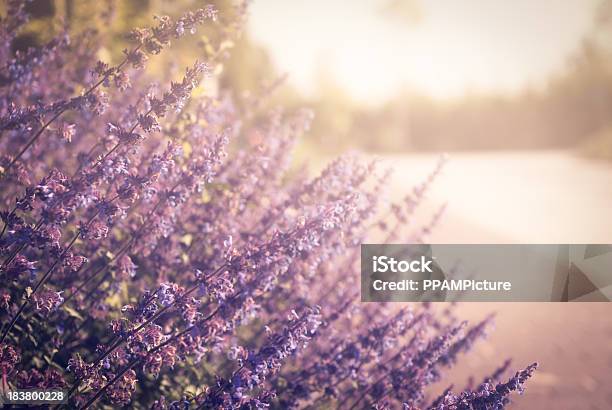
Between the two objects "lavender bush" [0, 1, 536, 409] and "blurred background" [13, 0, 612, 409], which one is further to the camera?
"blurred background" [13, 0, 612, 409]

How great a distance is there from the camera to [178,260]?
8.11 feet

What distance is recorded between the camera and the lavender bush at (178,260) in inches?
72.9

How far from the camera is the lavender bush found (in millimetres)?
1852

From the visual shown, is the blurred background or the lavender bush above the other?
the blurred background

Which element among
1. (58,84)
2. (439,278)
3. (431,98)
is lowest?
(439,278)

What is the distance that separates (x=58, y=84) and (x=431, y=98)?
95.1 feet

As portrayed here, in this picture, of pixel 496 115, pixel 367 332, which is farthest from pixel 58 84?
pixel 496 115

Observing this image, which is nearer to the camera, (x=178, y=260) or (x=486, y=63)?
(x=178, y=260)

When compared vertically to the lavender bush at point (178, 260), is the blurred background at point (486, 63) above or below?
above

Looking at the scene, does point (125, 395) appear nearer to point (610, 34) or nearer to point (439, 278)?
point (439, 278)

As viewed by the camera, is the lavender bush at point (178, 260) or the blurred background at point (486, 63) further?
the blurred background at point (486, 63)

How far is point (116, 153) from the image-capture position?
1.93m

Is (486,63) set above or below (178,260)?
above

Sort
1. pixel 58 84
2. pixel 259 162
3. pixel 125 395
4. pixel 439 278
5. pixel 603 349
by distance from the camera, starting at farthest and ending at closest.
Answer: pixel 603 349 → pixel 58 84 → pixel 439 278 → pixel 259 162 → pixel 125 395
